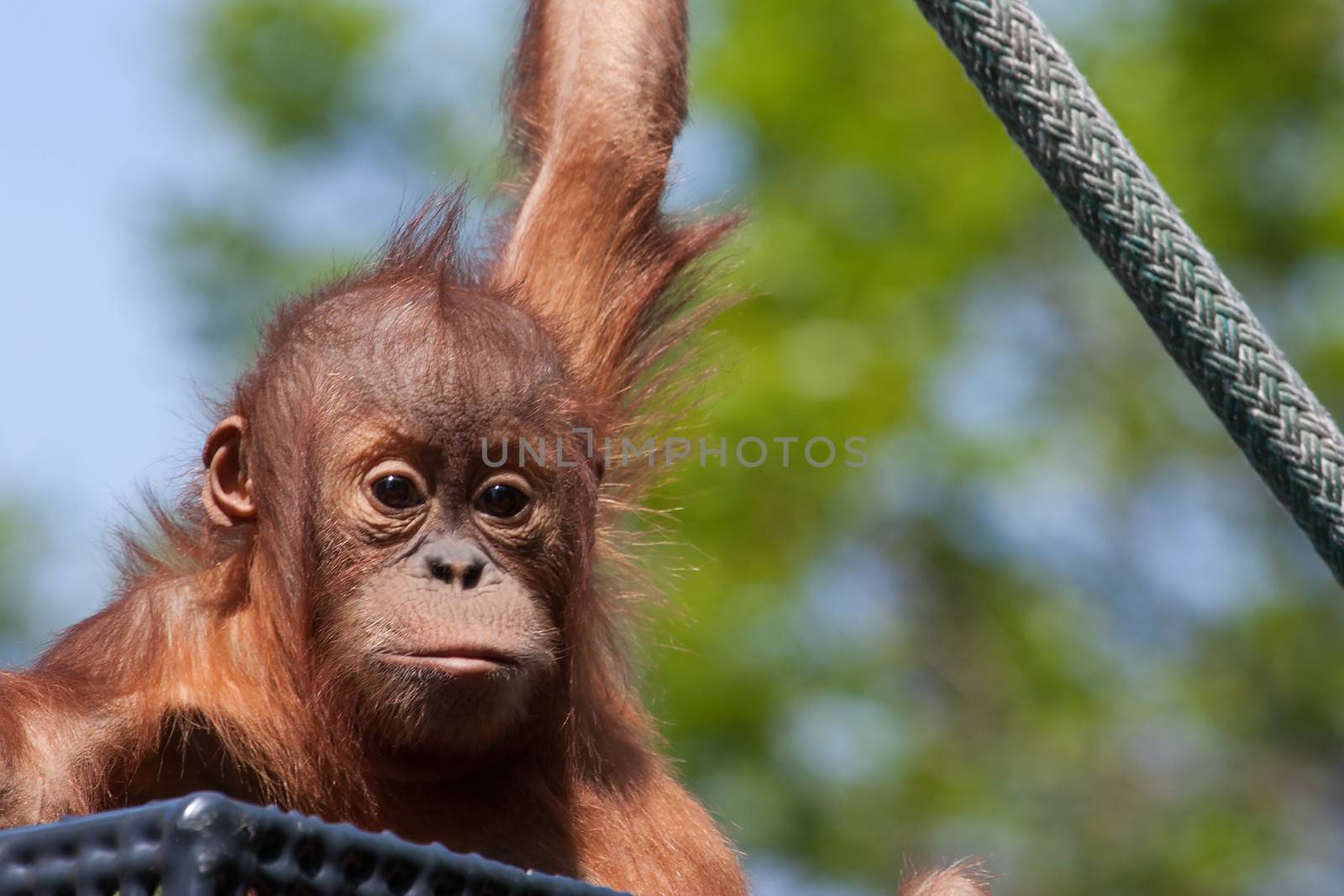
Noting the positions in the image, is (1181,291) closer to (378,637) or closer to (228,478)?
(378,637)

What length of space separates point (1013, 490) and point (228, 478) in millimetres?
9445

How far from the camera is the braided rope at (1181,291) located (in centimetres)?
274

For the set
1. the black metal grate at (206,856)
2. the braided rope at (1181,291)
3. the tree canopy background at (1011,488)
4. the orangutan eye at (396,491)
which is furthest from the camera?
the tree canopy background at (1011,488)

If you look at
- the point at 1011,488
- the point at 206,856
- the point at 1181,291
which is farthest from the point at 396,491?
the point at 1011,488

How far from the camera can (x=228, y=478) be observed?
3457 millimetres

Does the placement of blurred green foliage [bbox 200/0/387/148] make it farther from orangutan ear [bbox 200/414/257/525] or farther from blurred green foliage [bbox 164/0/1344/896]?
orangutan ear [bbox 200/414/257/525]

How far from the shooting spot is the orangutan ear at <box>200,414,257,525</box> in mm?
3412

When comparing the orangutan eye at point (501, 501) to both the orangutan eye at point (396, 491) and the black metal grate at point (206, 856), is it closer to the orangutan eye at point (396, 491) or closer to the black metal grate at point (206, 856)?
the orangutan eye at point (396, 491)

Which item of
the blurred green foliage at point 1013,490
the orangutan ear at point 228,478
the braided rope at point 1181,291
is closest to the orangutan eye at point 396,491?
the orangutan ear at point 228,478

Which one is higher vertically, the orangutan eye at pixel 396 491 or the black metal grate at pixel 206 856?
the orangutan eye at pixel 396 491

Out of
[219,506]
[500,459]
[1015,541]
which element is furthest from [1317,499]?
[1015,541]

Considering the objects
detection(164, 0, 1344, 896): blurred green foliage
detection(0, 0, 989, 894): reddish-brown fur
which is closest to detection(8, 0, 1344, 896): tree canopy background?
detection(164, 0, 1344, 896): blurred green foliage

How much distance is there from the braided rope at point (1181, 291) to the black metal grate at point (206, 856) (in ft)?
5.15

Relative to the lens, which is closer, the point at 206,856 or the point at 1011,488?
the point at 206,856
